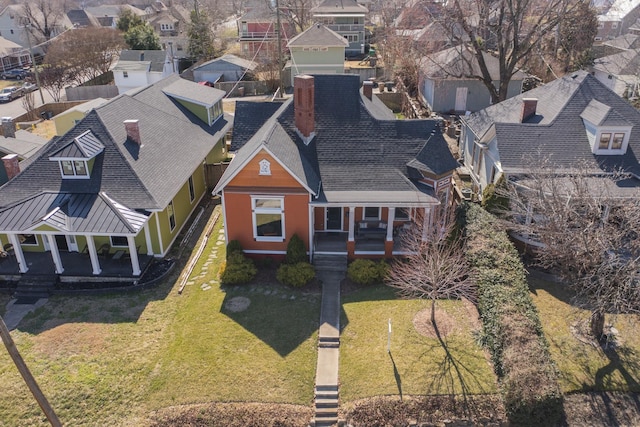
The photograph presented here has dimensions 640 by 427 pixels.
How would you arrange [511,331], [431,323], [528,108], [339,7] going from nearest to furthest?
1. [511,331]
2. [431,323]
3. [528,108]
4. [339,7]

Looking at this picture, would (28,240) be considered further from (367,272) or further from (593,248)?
(593,248)

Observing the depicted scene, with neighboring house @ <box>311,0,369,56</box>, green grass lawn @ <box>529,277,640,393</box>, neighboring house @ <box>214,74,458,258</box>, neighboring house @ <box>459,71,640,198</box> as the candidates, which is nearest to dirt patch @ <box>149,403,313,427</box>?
neighboring house @ <box>214,74,458,258</box>

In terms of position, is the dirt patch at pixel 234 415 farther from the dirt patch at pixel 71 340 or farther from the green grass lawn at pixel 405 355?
the dirt patch at pixel 71 340

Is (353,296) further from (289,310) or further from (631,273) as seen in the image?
(631,273)

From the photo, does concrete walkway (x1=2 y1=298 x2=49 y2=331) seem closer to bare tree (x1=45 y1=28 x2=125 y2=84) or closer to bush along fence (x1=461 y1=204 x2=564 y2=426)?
bush along fence (x1=461 y1=204 x2=564 y2=426)

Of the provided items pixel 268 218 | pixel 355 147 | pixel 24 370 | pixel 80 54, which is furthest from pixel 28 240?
pixel 80 54

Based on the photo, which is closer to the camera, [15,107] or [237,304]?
[237,304]

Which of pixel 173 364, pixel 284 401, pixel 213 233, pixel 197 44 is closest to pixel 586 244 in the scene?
pixel 284 401
